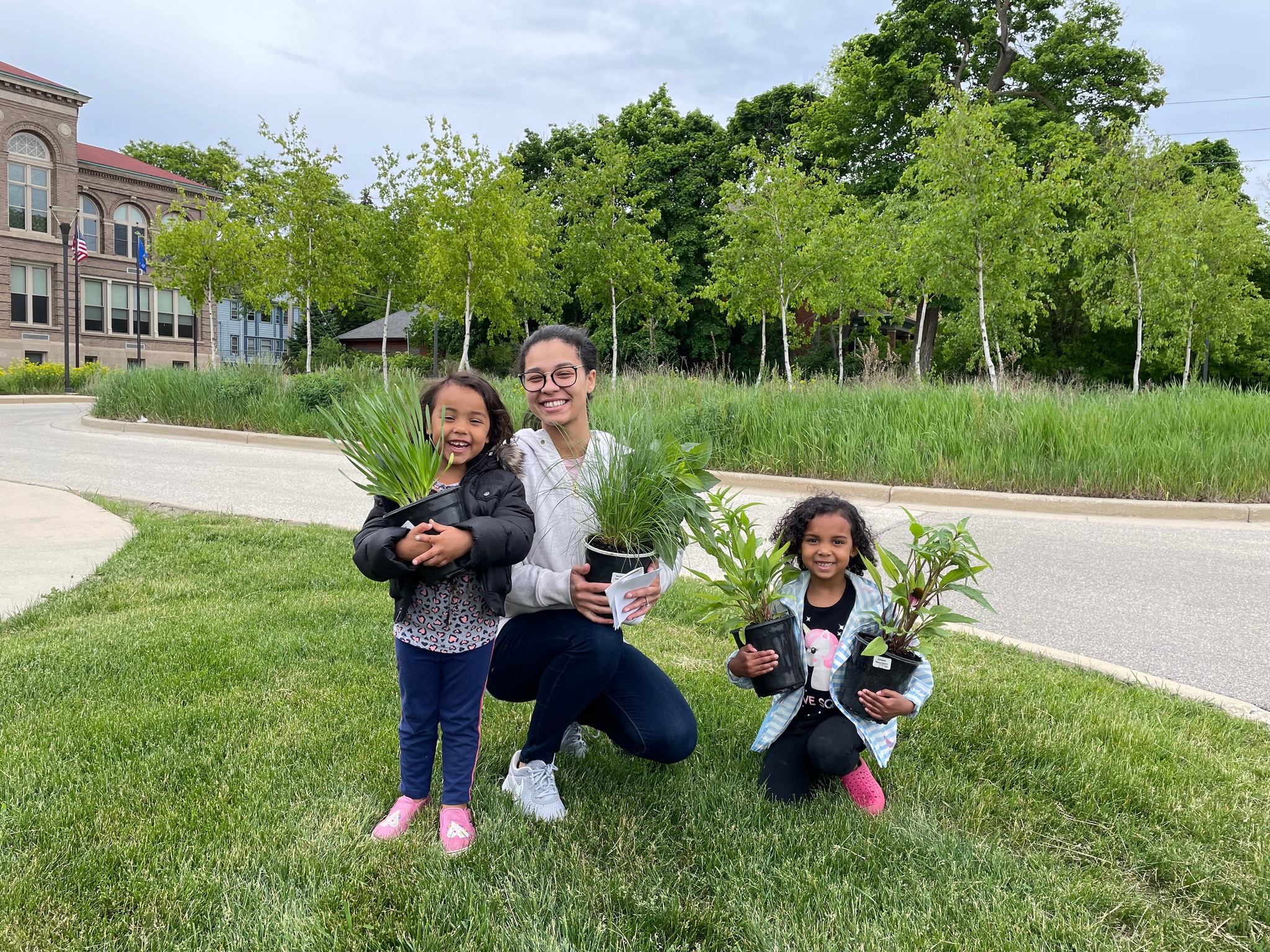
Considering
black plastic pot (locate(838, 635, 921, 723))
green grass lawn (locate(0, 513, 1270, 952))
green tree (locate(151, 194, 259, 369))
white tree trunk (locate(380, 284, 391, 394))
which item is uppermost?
green tree (locate(151, 194, 259, 369))

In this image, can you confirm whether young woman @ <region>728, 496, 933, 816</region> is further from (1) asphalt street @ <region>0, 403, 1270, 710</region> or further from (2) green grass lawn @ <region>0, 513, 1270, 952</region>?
(1) asphalt street @ <region>0, 403, 1270, 710</region>

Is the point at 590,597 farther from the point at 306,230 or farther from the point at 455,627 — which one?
the point at 306,230

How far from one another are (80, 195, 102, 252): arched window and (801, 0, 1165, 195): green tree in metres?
36.7

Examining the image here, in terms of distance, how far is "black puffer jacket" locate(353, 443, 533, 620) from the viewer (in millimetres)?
2275

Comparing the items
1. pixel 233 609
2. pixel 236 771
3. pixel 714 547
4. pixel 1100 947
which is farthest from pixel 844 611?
pixel 233 609

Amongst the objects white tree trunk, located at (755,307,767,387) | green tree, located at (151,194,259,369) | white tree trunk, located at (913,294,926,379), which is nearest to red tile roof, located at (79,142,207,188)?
green tree, located at (151,194,259,369)

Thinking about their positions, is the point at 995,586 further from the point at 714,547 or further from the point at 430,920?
the point at 430,920

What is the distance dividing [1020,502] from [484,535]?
8555 mm

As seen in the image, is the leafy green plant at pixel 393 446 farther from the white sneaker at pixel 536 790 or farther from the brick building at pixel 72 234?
the brick building at pixel 72 234

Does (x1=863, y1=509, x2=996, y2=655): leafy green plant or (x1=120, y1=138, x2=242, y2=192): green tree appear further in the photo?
(x1=120, y1=138, x2=242, y2=192): green tree

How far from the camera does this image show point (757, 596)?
8.89 feet

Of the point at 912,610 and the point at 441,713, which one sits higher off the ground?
the point at 912,610

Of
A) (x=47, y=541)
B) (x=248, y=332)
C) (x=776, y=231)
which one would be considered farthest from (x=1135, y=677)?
(x=248, y=332)

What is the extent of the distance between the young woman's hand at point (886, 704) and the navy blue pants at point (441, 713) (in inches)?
50.2
